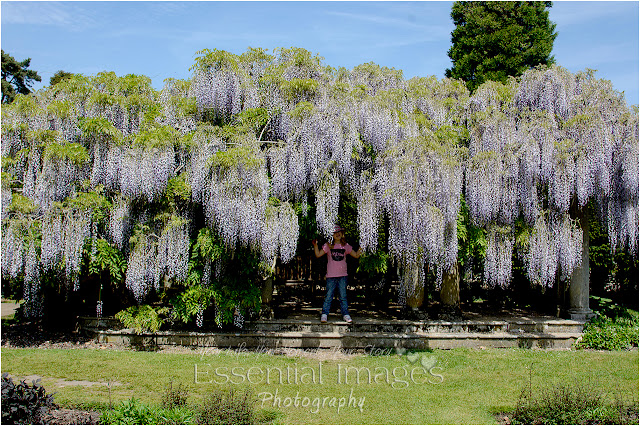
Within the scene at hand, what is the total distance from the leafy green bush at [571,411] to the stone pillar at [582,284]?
16.9ft

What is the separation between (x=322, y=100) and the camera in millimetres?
9930

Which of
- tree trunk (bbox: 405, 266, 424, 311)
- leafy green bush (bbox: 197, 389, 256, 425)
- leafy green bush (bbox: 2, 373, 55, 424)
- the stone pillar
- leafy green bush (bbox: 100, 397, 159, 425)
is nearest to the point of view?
leafy green bush (bbox: 2, 373, 55, 424)

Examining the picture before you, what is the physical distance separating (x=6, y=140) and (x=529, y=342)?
9.85 m

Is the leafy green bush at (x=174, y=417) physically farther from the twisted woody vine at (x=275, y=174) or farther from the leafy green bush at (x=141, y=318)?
the leafy green bush at (x=141, y=318)

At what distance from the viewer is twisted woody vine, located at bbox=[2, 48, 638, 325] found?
9.10 meters

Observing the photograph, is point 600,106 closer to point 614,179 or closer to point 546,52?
point 614,179

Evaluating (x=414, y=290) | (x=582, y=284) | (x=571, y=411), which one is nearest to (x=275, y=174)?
(x=414, y=290)

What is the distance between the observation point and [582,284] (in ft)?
36.1

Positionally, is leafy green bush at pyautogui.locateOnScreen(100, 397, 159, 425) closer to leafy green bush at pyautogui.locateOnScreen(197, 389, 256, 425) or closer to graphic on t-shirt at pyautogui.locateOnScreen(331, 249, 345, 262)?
leafy green bush at pyautogui.locateOnScreen(197, 389, 256, 425)

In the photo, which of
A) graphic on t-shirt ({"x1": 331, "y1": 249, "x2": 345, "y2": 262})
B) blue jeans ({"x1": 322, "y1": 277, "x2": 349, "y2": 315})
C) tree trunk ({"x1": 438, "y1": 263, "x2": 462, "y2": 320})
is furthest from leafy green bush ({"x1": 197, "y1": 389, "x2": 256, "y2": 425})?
tree trunk ({"x1": 438, "y1": 263, "x2": 462, "y2": 320})

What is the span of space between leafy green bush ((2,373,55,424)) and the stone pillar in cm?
918

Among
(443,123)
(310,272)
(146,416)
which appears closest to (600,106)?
(443,123)

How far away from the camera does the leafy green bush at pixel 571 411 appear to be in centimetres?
566

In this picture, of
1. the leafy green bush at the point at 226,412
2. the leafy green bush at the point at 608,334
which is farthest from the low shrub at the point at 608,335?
the leafy green bush at the point at 226,412
